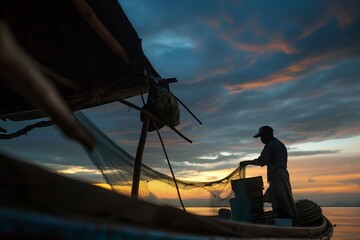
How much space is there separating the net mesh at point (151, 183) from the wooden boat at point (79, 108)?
0.98m

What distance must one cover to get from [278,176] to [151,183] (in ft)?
9.25

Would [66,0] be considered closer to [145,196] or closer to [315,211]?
[145,196]

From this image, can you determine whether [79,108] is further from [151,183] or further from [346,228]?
[346,228]

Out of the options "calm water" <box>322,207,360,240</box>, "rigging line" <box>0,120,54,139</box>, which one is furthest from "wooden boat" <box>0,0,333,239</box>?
"calm water" <box>322,207,360,240</box>

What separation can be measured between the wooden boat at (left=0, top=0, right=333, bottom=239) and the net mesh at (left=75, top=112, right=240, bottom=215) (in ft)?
3.20

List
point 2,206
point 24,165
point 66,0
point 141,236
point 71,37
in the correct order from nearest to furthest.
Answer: point 2,206 → point 24,165 → point 141,236 → point 66,0 → point 71,37

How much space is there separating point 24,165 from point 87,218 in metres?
0.35

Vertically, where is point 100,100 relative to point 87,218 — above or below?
above

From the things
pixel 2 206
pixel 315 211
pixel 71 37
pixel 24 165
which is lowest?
pixel 315 211

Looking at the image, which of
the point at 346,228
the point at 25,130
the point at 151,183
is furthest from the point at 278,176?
the point at 346,228

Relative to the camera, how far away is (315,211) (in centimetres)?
836

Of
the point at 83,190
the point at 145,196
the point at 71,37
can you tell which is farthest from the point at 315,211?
the point at 83,190

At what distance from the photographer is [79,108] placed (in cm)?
529

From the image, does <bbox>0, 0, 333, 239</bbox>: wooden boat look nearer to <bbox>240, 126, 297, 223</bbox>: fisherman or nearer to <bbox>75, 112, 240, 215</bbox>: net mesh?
<bbox>240, 126, 297, 223</bbox>: fisherman
